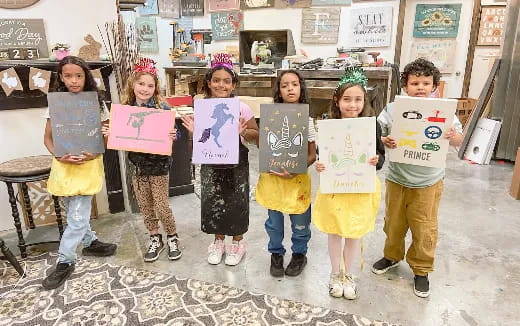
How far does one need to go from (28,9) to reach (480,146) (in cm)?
476

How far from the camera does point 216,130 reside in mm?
2023

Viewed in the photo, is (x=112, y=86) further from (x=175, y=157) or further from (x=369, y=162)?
(x=369, y=162)

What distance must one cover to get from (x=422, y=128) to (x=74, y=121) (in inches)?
70.6

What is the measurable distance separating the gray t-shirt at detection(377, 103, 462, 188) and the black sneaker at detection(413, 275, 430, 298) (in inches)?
21.5

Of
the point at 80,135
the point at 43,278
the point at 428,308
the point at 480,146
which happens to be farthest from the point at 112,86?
the point at 480,146

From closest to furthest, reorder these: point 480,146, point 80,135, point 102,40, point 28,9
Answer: point 80,135 < point 28,9 < point 102,40 < point 480,146

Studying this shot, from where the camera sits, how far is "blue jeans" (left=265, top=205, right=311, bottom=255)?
214 cm

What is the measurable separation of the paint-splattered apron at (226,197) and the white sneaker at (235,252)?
0.15m

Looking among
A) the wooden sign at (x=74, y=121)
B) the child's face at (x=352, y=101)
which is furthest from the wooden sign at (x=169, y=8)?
the child's face at (x=352, y=101)

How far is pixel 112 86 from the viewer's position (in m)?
2.93

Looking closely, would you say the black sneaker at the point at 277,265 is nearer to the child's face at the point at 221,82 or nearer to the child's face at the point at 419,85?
the child's face at the point at 221,82

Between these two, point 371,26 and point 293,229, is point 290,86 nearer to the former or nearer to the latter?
point 293,229

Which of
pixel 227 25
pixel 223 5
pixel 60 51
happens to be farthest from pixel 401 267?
pixel 223 5

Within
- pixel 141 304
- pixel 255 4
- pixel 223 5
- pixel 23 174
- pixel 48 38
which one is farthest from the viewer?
pixel 223 5
